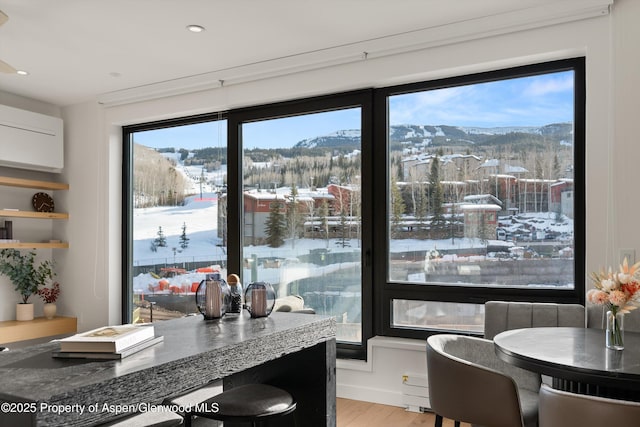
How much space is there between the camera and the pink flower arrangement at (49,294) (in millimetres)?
5352

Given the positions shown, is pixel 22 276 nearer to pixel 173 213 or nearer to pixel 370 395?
pixel 173 213

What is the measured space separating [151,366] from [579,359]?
1.52 m

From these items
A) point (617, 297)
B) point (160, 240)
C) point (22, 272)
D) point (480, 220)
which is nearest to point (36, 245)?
point (22, 272)

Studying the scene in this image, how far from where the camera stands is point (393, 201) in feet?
13.0

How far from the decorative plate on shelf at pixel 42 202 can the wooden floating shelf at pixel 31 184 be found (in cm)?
12

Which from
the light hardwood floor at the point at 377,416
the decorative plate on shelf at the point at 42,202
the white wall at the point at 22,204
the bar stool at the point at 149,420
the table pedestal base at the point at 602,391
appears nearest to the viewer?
the bar stool at the point at 149,420

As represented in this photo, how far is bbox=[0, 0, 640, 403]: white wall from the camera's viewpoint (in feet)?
9.99

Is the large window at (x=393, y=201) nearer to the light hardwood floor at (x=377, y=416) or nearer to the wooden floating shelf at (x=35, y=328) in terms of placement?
the light hardwood floor at (x=377, y=416)

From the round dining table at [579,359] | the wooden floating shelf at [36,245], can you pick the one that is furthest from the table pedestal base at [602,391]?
the wooden floating shelf at [36,245]

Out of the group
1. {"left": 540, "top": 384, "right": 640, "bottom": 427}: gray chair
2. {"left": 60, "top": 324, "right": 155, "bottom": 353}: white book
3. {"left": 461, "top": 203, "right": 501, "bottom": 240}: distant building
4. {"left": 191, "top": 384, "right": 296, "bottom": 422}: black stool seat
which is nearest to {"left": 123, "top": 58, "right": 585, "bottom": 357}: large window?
{"left": 461, "top": 203, "right": 501, "bottom": 240}: distant building

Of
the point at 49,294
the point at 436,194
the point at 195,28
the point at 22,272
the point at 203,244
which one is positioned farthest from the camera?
the point at 49,294

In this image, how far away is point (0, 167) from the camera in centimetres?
512

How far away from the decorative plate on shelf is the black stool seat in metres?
4.38

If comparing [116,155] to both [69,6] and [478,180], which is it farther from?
[478,180]
